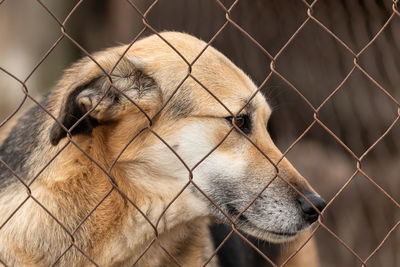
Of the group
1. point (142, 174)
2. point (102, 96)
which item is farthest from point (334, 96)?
point (102, 96)

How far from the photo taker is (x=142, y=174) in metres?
2.70

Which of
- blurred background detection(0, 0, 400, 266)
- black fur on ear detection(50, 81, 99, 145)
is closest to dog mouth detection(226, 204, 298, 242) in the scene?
black fur on ear detection(50, 81, 99, 145)

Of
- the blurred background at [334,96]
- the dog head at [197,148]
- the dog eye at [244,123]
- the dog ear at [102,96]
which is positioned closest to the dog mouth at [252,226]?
the dog head at [197,148]

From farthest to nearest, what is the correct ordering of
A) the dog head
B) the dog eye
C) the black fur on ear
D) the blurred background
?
the blurred background < the dog eye < the dog head < the black fur on ear

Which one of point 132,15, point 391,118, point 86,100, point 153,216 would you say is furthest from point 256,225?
point 132,15

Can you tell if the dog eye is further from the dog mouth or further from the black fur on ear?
the black fur on ear

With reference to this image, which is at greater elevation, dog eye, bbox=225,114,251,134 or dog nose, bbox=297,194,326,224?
dog eye, bbox=225,114,251,134

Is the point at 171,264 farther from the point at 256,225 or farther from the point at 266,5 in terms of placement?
the point at 266,5

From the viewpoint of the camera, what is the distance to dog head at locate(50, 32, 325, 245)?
2.62 meters

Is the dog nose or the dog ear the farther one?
the dog nose

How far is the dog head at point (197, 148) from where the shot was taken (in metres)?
2.62

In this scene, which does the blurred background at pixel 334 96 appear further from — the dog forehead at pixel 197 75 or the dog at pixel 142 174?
the dog at pixel 142 174

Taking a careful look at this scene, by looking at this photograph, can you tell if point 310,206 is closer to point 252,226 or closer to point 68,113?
point 252,226

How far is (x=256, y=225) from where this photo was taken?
2658mm
